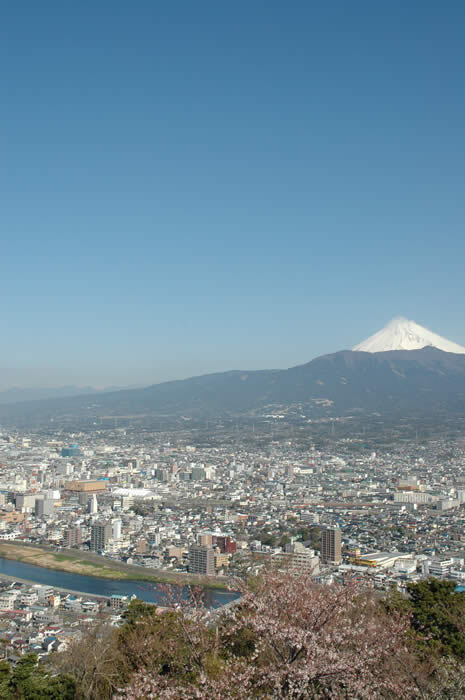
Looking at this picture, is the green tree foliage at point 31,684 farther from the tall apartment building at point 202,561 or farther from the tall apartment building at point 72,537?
the tall apartment building at point 72,537

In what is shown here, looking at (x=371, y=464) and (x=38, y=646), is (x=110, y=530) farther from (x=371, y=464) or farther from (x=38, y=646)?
(x=371, y=464)

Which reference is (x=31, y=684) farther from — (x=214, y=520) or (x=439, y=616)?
(x=214, y=520)

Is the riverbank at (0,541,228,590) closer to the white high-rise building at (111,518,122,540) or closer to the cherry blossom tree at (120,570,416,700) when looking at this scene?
the white high-rise building at (111,518,122,540)

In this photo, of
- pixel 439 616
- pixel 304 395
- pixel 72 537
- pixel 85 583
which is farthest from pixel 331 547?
pixel 304 395

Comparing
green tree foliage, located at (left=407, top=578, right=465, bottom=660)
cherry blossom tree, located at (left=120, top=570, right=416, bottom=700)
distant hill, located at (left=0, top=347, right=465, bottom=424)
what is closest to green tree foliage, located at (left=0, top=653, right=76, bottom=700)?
cherry blossom tree, located at (left=120, top=570, right=416, bottom=700)

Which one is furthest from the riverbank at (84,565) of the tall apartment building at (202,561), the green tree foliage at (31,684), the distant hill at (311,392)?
the distant hill at (311,392)

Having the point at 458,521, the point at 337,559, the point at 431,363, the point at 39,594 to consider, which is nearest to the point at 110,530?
the point at 39,594

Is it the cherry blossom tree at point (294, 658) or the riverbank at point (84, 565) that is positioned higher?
the cherry blossom tree at point (294, 658)
